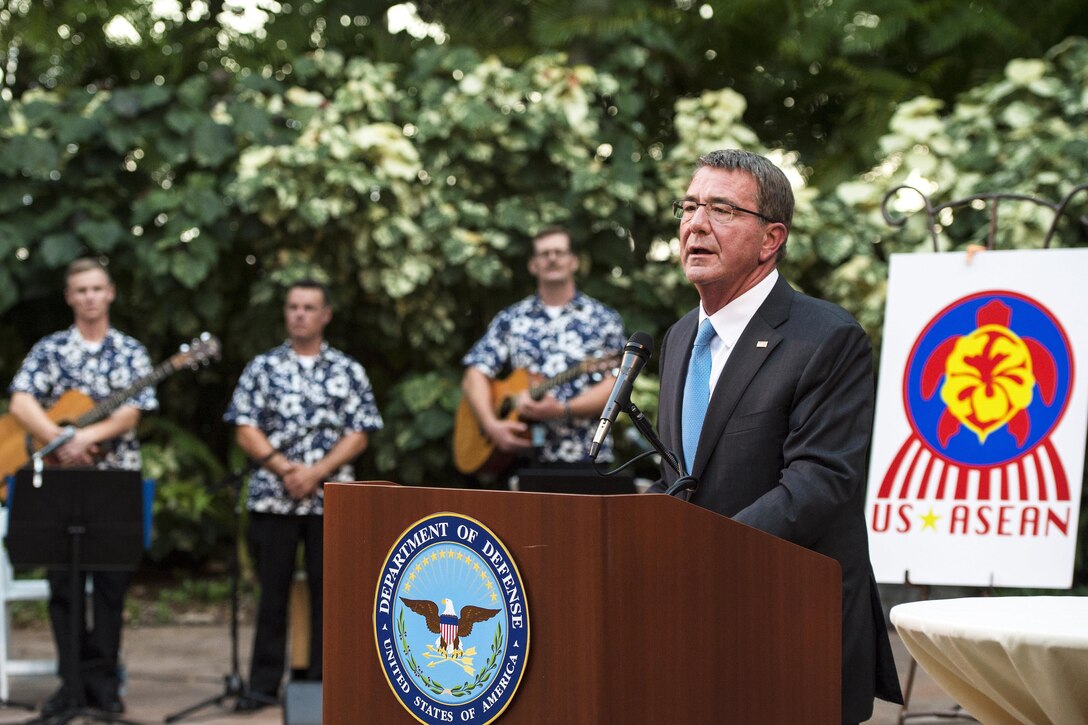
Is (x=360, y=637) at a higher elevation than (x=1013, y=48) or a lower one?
lower

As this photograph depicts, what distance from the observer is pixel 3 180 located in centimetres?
733

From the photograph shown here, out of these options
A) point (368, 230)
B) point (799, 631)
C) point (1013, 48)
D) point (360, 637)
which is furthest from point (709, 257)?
point (1013, 48)

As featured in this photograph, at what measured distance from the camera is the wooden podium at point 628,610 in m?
2.09

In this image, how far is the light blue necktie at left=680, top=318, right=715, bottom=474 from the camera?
2803mm

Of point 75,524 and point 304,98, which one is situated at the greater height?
point 304,98

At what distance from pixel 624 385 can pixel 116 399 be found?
4.11 meters

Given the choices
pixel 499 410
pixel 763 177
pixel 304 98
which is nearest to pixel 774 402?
pixel 763 177

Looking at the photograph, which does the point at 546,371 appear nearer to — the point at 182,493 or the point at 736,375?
the point at 182,493

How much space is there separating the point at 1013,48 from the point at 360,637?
258 inches

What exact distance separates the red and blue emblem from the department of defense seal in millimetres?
2786

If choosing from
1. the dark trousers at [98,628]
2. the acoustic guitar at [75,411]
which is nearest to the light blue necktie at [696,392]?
the acoustic guitar at [75,411]

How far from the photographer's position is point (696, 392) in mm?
2842

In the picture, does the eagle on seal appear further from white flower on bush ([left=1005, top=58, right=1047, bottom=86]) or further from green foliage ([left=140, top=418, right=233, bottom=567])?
green foliage ([left=140, top=418, right=233, bottom=567])

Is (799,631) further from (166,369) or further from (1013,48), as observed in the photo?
(1013,48)
